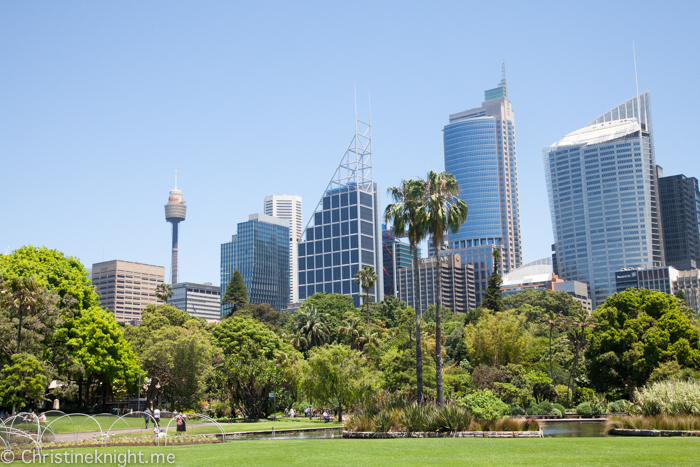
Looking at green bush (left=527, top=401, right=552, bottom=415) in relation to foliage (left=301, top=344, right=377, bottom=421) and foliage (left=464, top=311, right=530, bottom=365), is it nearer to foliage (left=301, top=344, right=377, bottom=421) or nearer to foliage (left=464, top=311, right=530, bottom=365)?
foliage (left=464, top=311, right=530, bottom=365)

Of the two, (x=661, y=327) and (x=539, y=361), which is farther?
(x=539, y=361)

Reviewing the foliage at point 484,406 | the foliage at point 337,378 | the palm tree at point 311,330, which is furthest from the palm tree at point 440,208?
the palm tree at point 311,330

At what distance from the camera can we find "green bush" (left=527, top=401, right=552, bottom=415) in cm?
5516

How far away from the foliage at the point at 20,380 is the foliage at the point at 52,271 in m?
7.30

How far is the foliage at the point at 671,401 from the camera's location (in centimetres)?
2689

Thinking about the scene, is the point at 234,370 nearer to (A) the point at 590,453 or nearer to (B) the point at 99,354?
(B) the point at 99,354

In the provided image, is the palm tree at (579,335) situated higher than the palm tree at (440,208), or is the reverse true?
the palm tree at (440,208)

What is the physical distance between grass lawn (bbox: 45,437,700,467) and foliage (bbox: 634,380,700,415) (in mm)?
5874

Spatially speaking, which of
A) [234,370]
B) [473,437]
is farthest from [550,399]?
[473,437]

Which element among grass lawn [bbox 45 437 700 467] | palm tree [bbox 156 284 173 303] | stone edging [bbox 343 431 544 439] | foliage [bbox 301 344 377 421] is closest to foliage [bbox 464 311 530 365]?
foliage [bbox 301 344 377 421]

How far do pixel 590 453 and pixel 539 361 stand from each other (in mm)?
60008

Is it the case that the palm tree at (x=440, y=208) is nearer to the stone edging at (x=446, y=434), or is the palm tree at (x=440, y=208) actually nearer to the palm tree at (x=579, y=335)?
the stone edging at (x=446, y=434)

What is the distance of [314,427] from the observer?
1607 inches

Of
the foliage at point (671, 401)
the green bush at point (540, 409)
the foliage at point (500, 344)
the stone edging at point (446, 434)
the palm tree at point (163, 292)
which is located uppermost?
the palm tree at point (163, 292)
